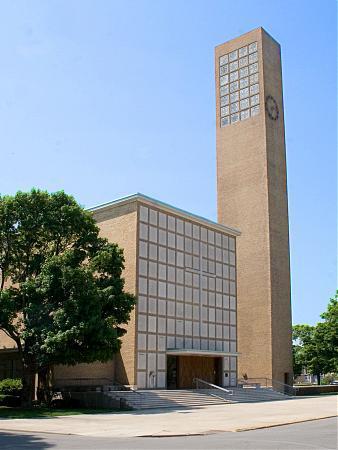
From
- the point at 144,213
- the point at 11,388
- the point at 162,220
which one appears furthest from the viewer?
the point at 162,220

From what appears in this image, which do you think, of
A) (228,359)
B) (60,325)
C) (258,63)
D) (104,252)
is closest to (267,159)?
(258,63)

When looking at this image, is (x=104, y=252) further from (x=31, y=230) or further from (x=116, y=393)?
(x=116, y=393)

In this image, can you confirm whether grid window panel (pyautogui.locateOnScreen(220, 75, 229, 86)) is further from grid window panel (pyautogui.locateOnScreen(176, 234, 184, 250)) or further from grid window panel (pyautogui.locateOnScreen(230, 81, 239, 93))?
grid window panel (pyautogui.locateOnScreen(176, 234, 184, 250))

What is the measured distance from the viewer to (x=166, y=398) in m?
36.6

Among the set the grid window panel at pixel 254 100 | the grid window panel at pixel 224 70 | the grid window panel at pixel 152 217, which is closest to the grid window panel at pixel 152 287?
the grid window panel at pixel 152 217

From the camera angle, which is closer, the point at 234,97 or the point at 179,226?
the point at 179,226

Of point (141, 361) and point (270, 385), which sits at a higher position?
point (141, 361)

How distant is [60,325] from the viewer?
31.3 meters

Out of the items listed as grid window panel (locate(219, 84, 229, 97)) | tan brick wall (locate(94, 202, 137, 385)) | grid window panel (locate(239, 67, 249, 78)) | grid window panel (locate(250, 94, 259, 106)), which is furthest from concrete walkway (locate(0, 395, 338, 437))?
grid window panel (locate(219, 84, 229, 97))

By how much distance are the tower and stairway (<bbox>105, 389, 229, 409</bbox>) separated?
38.8 ft

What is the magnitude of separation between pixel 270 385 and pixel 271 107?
2654cm

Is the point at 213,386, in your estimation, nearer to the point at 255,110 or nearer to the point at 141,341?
the point at 141,341

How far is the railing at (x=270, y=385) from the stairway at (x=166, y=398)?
9023 millimetres

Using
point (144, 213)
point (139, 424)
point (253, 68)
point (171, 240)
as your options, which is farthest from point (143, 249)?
point (253, 68)
